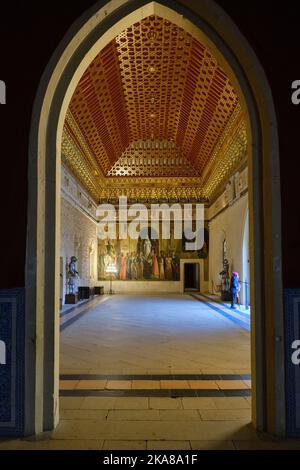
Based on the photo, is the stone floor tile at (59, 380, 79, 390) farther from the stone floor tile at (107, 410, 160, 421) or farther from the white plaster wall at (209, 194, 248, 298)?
the white plaster wall at (209, 194, 248, 298)

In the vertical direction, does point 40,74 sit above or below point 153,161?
below

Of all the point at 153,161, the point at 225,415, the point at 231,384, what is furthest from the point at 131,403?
the point at 153,161

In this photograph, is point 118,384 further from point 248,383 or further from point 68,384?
point 248,383

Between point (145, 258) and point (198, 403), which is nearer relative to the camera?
point (198, 403)

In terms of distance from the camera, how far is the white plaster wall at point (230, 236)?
41.2 ft

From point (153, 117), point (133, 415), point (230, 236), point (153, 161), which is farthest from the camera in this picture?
point (153, 161)

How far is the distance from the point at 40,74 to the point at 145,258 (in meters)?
16.9

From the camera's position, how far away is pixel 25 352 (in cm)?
288

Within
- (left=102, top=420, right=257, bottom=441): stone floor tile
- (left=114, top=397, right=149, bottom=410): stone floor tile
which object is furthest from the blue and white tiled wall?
(left=114, top=397, right=149, bottom=410): stone floor tile

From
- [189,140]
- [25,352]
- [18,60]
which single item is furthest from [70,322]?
[189,140]

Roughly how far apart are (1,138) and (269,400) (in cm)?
293

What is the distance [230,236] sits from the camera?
570 inches

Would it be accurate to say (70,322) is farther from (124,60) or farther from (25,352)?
(124,60)

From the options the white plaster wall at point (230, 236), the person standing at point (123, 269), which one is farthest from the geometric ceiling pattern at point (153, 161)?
the person standing at point (123, 269)
